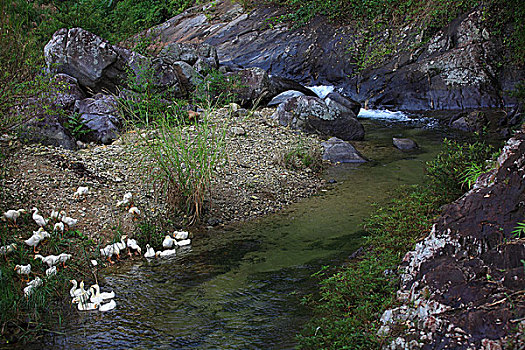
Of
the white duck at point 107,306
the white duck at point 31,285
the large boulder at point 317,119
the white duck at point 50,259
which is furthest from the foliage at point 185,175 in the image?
the large boulder at point 317,119

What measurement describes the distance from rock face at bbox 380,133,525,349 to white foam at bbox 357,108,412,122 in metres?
9.83

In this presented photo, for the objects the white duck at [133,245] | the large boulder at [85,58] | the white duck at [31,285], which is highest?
the large boulder at [85,58]

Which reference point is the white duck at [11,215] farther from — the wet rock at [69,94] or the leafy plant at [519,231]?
the leafy plant at [519,231]

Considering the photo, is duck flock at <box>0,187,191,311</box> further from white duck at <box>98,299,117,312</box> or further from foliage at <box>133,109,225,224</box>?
foliage at <box>133,109,225,224</box>

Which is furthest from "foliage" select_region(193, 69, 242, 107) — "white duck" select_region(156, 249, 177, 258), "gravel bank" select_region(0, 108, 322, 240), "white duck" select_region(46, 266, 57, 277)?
"white duck" select_region(46, 266, 57, 277)

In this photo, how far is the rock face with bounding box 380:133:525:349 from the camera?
100 inches

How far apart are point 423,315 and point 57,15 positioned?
1314 cm

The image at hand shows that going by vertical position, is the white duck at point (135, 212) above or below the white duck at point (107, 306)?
above

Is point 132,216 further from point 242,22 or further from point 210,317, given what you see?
point 242,22

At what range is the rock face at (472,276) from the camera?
8.34ft

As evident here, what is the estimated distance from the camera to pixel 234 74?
1244 cm

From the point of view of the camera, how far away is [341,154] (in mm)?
9172

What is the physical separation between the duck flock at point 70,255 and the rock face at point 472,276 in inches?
103

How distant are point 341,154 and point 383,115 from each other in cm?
491
